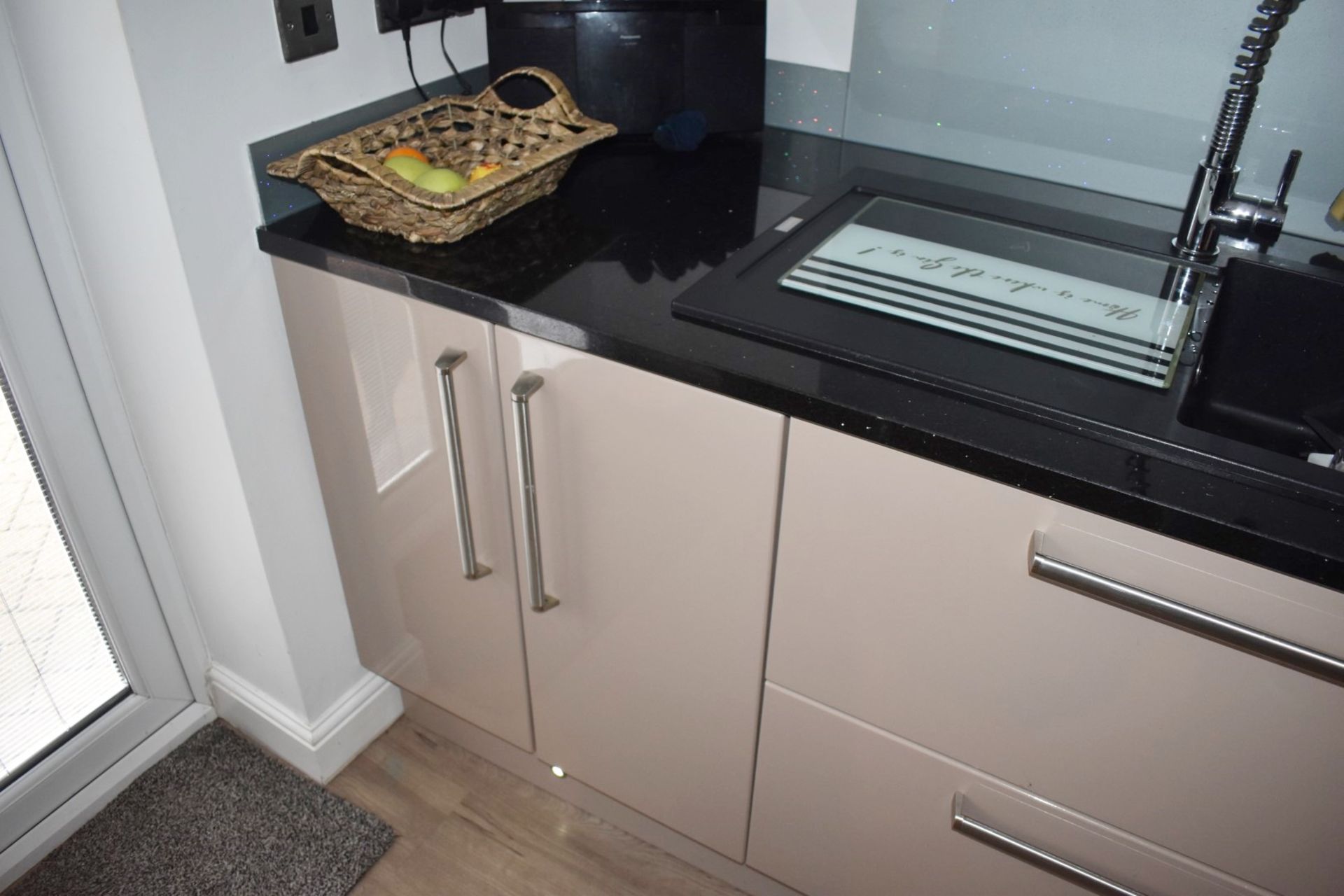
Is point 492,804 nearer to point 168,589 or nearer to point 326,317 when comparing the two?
point 168,589

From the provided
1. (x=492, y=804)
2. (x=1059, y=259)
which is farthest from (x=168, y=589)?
(x=1059, y=259)

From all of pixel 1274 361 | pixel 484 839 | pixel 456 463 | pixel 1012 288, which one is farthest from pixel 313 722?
pixel 1274 361

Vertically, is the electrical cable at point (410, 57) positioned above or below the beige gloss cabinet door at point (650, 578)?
above

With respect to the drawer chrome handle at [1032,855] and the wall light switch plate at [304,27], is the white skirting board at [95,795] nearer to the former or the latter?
the wall light switch plate at [304,27]

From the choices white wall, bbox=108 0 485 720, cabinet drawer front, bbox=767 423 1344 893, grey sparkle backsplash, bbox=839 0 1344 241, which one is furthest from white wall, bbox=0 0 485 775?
cabinet drawer front, bbox=767 423 1344 893

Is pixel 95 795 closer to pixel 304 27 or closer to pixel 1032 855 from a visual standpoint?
pixel 304 27

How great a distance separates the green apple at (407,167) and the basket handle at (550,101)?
0.20m

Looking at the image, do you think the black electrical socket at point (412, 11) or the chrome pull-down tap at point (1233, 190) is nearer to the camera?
the chrome pull-down tap at point (1233, 190)

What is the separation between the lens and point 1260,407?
3.89ft

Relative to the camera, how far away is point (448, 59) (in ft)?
4.96

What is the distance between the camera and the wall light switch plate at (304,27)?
1.24m

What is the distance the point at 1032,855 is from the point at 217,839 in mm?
1242

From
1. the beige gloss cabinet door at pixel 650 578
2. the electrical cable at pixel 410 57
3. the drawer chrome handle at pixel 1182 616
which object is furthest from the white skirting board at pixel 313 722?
the drawer chrome handle at pixel 1182 616

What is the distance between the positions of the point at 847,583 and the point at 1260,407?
529 mm
